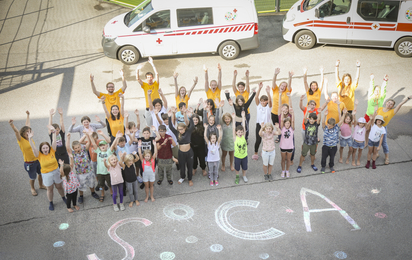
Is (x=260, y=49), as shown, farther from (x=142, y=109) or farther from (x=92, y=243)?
(x=92, y=243)

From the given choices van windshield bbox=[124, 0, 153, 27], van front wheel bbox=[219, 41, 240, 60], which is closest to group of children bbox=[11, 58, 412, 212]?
van front wheel bbox=[219, 41, 240, 60]

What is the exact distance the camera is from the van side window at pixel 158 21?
12117 mm

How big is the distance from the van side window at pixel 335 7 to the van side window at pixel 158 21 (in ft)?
17.3

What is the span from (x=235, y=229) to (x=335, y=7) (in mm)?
9060

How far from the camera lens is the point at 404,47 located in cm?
1233

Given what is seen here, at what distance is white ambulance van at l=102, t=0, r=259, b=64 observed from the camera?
39.7 ft

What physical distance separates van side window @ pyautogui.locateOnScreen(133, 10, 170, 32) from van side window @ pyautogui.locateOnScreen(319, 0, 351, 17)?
17.3 ft

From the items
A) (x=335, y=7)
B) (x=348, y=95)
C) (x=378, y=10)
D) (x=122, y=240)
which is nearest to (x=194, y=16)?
(x=335, y=7)

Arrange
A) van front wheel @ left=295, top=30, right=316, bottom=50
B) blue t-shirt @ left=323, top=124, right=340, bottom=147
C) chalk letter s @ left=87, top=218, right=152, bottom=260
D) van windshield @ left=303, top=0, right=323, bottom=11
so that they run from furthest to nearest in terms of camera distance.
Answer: van front wheel @ left=295, top=30, right=316, bottom=50, van windshield @ left=303, top=0, right=323, bottom=11, blue t-shirt @ left=323, top=124, right=340, bottom=147, chalk letter s @ left=87, top=218, right=152, bottom=260

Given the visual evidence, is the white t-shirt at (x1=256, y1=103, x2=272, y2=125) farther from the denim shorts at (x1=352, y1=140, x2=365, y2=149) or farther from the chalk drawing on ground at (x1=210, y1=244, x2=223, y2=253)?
the chalk drawing on ground at (x1=210, y1=244, x2=223, y2=253)

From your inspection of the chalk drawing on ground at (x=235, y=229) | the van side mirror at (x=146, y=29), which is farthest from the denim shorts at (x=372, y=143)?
the van side mirror at (x=146, y=29)

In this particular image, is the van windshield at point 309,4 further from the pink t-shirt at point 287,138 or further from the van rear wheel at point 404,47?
the pink t-shirt at point 287,138

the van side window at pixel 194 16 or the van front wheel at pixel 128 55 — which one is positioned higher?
the van side window at pixel 194 16

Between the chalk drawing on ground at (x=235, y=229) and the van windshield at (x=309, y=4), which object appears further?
the van windshield at (x=309, y=4)
